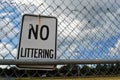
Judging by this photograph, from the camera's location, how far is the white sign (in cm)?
271

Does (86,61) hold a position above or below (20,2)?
below

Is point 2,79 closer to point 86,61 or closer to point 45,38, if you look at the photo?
point 45,38

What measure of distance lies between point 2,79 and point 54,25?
865mm

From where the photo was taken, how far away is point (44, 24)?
112 inches

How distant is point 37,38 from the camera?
2770 millimetres

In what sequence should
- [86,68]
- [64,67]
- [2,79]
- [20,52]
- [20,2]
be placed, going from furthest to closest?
[86,68]
[64,67]
[20,2]
[20,52]
[2,79]

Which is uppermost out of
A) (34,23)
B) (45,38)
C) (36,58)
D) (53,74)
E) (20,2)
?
(20,2)

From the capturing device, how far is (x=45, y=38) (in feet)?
9.14

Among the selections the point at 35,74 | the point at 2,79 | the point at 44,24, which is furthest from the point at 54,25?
the point at 2,79

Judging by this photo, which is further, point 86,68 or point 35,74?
point 86,68

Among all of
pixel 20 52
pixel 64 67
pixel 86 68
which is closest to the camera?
pixel 20 52

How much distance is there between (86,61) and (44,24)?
2.69 ft

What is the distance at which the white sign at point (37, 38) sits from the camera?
2709mm

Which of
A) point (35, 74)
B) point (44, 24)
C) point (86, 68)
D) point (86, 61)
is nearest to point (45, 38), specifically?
point (44, 24)
